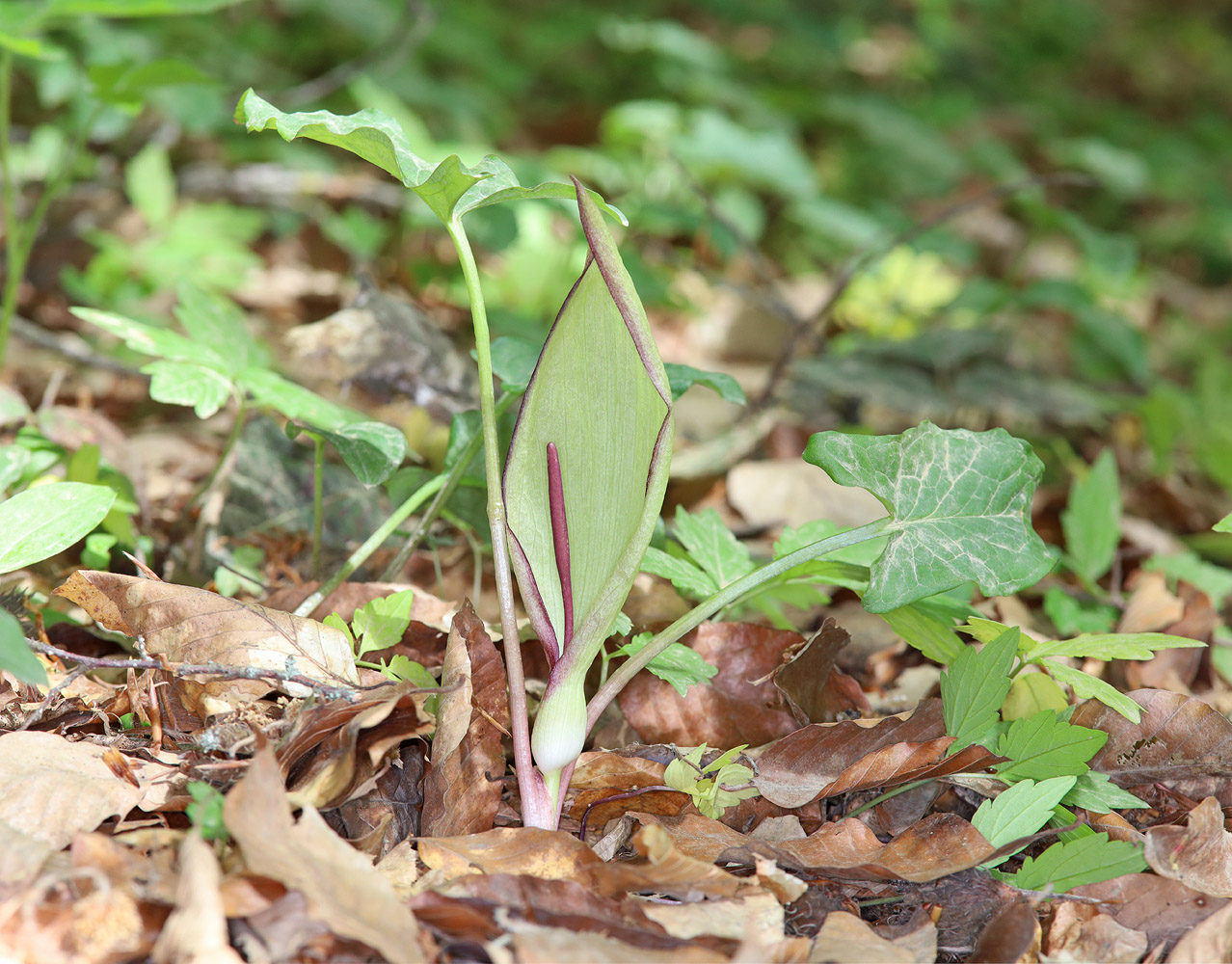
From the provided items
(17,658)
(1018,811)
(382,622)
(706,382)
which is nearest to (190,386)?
(382,622)

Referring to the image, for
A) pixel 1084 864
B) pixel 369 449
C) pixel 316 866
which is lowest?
pixel 1084 864

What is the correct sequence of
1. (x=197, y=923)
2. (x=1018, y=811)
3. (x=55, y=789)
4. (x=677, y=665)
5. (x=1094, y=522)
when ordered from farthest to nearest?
(x=1094, y=522) < (x=677, y=665) < (x=1018, y=811) < (x=55, y=789) < (x=197, y=923)

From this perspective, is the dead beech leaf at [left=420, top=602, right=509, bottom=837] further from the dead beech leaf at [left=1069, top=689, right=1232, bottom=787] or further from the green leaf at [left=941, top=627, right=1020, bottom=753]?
the dead beech leaf at [left=1069, top=689, right=1232, bottom=787]

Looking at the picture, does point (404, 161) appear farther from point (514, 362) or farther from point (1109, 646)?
point (1109, 646)

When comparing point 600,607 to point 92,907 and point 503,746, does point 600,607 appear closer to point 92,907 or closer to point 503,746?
point 503,746

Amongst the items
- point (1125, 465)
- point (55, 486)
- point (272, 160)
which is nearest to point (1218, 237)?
point (1125, 465)

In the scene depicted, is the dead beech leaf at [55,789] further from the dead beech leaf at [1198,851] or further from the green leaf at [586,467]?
the dead beech leaf at [1198,851]
